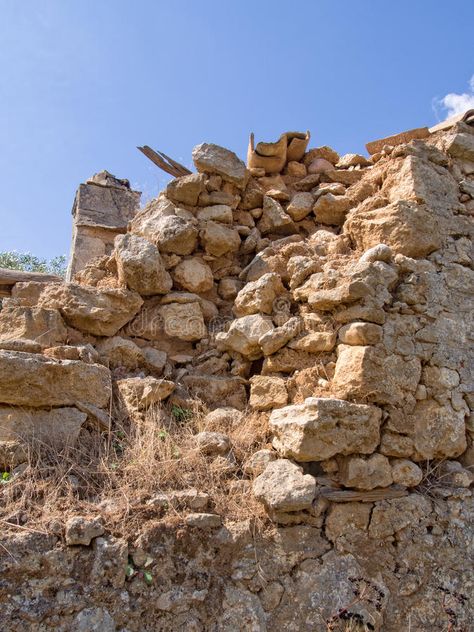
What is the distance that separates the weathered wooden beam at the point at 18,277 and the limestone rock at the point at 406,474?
2.97 metres

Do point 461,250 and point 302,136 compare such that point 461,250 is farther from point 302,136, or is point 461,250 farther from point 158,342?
point 158,342

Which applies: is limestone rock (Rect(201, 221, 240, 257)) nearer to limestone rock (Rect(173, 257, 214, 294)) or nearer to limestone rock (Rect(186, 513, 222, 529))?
limestone rock (Rect(173, 257, 214, 294))

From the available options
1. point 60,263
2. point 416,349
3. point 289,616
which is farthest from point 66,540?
point 60,263

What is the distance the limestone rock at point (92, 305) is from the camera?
3.67 meters

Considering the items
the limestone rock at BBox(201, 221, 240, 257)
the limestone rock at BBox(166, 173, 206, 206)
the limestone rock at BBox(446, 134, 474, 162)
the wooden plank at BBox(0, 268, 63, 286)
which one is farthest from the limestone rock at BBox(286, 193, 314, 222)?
the wooden plank at BBox(0, 268, 63, 286)

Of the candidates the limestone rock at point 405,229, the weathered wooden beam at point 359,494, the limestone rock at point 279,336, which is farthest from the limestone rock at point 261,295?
the weathered wooden beam at point 359,494

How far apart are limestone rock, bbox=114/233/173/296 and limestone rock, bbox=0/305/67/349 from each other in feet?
2.03

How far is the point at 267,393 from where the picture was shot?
3.46 meters

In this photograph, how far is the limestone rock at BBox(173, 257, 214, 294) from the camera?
4.05 meters

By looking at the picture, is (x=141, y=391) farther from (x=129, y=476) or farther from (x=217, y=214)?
(x=217, y=214)

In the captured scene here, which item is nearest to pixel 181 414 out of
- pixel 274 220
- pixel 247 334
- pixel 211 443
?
pixel 211 443

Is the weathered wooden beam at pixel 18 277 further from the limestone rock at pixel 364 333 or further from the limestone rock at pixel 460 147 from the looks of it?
the limestone rock at pixel 460 147

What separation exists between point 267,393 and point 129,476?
43.0 inches

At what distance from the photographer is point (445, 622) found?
8.86ft
